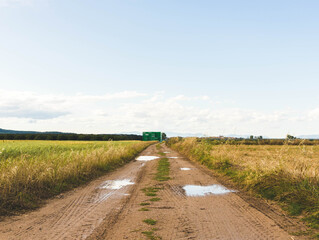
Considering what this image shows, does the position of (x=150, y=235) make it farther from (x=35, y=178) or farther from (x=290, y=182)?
(x=35, y=178)

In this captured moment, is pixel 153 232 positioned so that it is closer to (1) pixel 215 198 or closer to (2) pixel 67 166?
(1) pixel 215 198

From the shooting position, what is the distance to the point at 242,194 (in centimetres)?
834

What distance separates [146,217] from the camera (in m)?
5.71

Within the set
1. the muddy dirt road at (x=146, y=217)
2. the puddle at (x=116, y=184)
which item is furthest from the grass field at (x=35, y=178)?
the puddle at (x=116, y=184)

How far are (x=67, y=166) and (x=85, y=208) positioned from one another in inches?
177

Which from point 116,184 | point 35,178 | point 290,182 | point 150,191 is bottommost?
point 116,184

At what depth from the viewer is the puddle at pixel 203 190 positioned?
837 centimetres

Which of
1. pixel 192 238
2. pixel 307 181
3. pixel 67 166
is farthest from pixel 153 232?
pixel 67 166

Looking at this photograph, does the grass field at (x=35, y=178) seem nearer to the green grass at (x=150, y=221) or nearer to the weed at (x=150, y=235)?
the green grass at (x=150, y=221)

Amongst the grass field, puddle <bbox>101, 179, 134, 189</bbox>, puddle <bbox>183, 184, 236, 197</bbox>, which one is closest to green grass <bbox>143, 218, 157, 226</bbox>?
puddle <bbox>183, 184, 236, 197</bbox>

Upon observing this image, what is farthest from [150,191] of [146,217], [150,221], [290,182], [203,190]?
[290,182]

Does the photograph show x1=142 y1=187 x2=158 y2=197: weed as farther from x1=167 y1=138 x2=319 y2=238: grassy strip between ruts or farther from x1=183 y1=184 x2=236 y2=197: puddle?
x1=167 y1=138 x2=319 y2=238: grassy strip between ruts

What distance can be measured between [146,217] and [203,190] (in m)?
3.74

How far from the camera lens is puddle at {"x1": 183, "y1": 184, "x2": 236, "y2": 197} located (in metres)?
8.37
